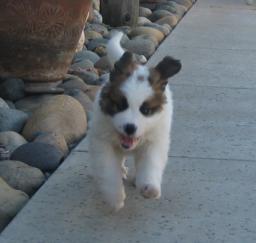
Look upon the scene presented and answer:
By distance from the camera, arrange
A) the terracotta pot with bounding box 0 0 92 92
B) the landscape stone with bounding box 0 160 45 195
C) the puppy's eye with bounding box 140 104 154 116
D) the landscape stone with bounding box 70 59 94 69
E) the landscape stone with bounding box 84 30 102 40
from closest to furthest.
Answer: the puppy's eye with bounding box 140 104 154 116 < the landscape stone with bounding box 0 160 45 195 < the terracotta pot with bounding box 0 0 92 92 < the landscape stone with bounding box 70 59 94 69 < the landscape stone with bounding box 84 30 102 40

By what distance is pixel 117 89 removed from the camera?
197 inches

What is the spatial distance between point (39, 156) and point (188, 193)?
4.41ft

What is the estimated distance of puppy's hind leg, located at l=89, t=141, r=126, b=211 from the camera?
513cm

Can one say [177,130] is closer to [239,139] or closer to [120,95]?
[239,139]

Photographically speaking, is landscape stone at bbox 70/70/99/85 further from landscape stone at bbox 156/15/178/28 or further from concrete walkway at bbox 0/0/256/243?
landscape stone at bbox 156/15/178/28

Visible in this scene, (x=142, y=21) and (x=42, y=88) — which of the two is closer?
(x=42, y=88)

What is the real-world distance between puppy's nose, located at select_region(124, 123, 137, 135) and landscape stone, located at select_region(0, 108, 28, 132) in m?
2.83

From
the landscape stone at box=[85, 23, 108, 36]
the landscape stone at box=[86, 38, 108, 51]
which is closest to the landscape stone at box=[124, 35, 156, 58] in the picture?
the landscape stone at box=[86, 38, 108, 51]

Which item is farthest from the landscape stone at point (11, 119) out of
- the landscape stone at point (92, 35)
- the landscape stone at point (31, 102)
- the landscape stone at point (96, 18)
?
the landscape stone at point (96, 18)

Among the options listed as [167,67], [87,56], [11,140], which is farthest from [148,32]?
[167,67]

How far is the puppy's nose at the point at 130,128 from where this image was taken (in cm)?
483

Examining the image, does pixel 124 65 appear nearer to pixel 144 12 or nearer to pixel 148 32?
pixel 148 32

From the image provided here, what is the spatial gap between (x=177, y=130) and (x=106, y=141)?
229 cm

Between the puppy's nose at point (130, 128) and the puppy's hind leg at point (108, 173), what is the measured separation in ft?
1.37
